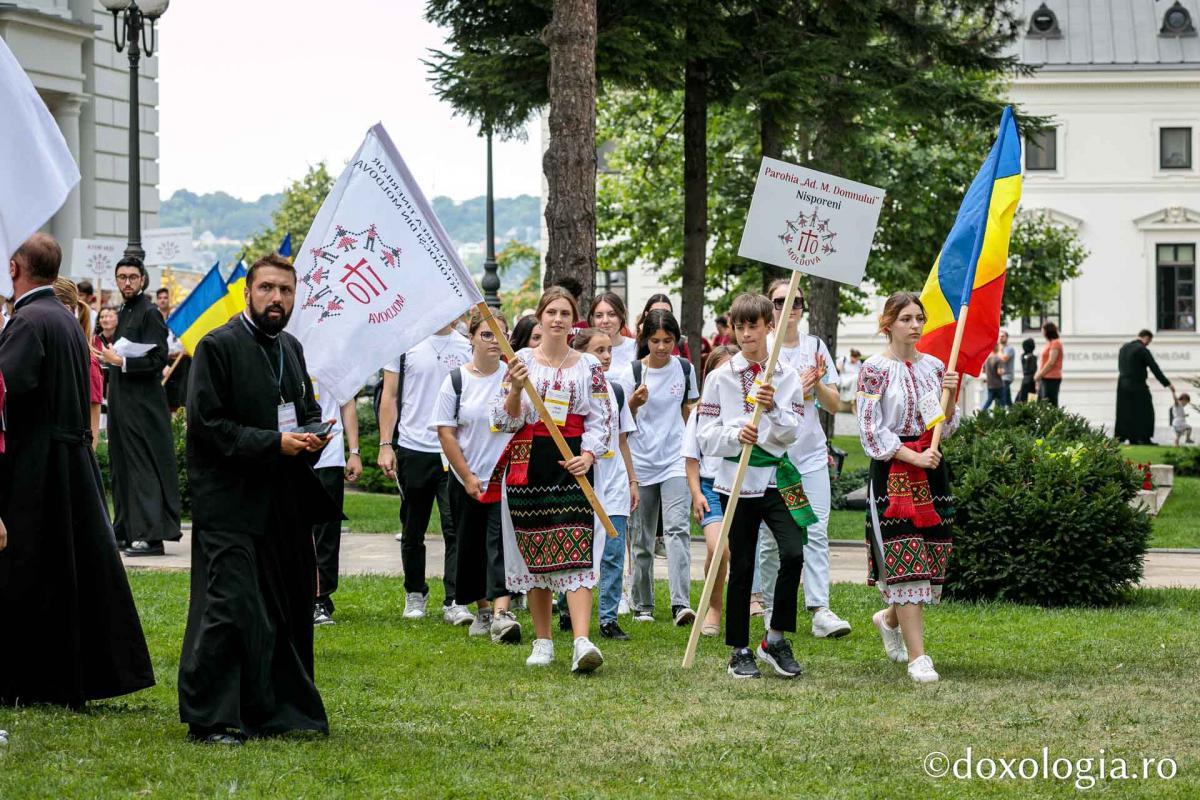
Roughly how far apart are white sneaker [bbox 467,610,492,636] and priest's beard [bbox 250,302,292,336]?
11.9 ft

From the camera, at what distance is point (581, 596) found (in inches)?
340

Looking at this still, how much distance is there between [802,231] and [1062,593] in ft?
12.0

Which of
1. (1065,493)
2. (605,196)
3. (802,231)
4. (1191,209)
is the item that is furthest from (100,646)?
(1191,209)

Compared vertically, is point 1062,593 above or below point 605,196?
below

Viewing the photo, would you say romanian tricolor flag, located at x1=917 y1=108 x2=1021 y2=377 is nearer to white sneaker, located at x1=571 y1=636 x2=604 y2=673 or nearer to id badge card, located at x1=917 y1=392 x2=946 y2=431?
id badge card, located at x1=917 y1=392 x2=946 y2=431

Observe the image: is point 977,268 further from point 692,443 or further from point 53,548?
point 53,548

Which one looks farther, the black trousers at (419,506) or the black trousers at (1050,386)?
the black trousers at (1050,386)

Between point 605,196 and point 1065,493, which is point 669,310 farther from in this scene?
point 605,196

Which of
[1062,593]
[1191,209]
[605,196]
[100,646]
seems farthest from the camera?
[1191,209]

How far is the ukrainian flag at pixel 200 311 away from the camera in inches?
528

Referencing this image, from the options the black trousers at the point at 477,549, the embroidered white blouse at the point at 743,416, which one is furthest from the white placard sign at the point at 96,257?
the embroidered white blouse at the point at 743,416

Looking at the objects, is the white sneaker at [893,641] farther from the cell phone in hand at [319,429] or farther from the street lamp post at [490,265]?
the street lamp post at [490,265]

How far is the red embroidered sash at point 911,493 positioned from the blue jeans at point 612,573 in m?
2.08

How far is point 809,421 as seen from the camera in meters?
9.72
